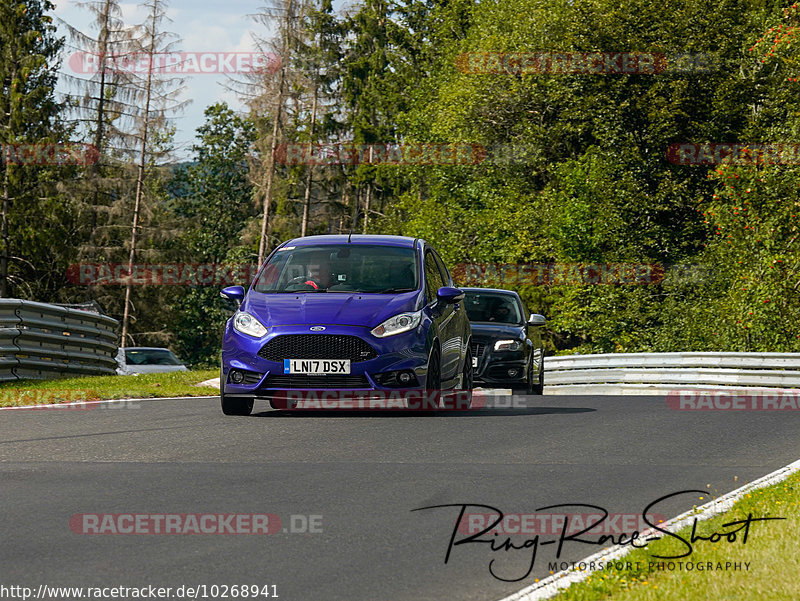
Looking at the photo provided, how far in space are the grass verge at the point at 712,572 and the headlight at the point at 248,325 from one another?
6.53 m

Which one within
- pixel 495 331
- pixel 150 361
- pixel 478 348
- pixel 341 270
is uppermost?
pixel 341 270

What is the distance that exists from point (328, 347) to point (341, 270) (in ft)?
5.04

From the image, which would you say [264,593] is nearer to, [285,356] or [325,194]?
[285,356]

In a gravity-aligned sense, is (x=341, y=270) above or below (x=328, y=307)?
above

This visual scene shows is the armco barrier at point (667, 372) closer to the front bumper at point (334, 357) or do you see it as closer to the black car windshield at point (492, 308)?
the black car windshield at point (492, 308)

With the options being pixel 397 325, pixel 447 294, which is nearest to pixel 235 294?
pixel 397 325

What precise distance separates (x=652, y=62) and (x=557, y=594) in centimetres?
4187

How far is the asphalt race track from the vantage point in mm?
5566

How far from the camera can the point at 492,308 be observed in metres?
20.6

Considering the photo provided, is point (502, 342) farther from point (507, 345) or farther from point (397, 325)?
point (397, 325)

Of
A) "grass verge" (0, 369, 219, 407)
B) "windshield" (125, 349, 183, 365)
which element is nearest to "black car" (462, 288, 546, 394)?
"grass verge" (0, 369, 219, 407)

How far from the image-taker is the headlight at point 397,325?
12383 mm

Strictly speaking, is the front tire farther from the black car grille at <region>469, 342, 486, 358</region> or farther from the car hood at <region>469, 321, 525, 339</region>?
the black car grille at <region>469, 342, 486, 358</region>

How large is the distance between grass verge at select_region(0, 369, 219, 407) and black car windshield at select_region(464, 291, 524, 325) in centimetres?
460
